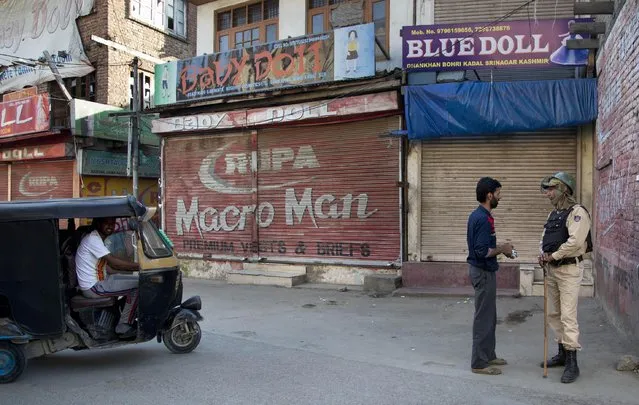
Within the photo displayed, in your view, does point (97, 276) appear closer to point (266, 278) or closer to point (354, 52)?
point (266, 278)

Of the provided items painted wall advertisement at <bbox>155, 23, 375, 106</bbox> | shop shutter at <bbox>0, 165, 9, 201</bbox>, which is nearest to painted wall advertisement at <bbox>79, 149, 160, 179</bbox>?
shop shutter at <bbox>0, 165, 9, 201</bbox>

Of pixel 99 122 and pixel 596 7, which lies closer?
pixel 596 7

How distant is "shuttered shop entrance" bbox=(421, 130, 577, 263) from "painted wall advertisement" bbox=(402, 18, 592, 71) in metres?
1.34

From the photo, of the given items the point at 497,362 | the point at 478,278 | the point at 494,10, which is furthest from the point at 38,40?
the point at 497,362

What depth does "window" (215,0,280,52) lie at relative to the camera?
44.2 ft

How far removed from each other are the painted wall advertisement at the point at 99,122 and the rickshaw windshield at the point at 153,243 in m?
10.9

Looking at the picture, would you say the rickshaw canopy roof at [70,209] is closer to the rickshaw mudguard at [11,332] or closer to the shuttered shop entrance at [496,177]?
the rickshaw mudguard at [11,332]

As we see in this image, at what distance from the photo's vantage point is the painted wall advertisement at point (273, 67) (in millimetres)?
11133

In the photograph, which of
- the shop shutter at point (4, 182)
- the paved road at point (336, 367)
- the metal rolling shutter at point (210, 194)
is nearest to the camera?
the paved road at point (336, 367)

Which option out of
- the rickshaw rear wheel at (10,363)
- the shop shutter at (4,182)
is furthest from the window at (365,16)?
the shop shutter at (4,182)

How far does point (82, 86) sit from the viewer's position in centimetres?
1875

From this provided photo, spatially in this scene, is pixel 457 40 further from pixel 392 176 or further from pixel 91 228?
pixel 91 228

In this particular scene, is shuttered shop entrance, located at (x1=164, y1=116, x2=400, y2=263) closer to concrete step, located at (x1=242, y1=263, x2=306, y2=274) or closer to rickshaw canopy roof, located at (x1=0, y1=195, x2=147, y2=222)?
concrete step, located at (x1=242, y1=263, x2=306, y2=274)

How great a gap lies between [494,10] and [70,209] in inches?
334
